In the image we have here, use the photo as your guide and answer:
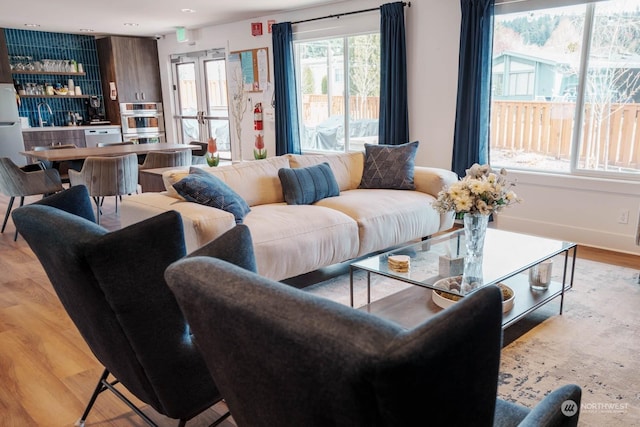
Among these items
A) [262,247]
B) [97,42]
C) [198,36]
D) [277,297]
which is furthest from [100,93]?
[277,297]

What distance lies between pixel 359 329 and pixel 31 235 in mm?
1252

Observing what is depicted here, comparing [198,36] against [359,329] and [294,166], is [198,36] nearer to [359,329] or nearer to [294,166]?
[294,166]

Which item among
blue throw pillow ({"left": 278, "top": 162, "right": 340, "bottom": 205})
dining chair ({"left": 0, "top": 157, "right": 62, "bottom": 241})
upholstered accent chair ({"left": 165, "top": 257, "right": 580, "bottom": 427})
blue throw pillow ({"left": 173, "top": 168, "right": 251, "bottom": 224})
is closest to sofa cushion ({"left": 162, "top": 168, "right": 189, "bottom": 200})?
blue throw pillow ({"left": 173, "top": 168, "right": 251, "bottom": 224})

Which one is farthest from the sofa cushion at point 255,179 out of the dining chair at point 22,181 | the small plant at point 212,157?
the dining chair at point 22,181

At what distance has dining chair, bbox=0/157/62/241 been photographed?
4707 mm

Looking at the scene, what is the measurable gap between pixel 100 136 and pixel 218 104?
2221 mm

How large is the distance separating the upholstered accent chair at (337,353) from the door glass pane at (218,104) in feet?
24.7

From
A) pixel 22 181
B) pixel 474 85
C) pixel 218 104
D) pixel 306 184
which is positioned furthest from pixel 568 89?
pixel 218 104

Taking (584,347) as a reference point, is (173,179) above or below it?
above

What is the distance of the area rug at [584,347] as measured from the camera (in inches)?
81.0

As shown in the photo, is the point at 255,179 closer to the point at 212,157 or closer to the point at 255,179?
the point at 255,179

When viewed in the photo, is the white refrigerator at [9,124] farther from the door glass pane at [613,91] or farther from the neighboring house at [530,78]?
the door glass pane at [613,91]

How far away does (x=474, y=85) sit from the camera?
15.2 ft

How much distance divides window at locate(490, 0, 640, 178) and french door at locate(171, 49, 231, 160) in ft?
15.6
